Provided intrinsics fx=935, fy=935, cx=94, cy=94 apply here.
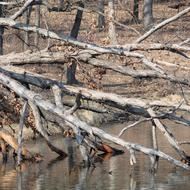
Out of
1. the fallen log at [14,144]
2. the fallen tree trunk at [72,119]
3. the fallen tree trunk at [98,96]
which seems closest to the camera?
the fallen tree trunk at [72,119]

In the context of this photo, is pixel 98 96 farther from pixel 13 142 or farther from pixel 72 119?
pixel 13 142

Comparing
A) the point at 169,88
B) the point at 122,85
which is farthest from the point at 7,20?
the point at 122,85

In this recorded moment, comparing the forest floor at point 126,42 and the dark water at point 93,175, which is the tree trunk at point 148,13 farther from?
the dark water at point 93,175

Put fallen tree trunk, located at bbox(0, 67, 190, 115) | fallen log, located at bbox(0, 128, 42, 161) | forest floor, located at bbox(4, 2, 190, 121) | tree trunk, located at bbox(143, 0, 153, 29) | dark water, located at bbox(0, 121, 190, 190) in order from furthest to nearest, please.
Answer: tree trunk, located at bbox(143, 0, 153, 29) < forest floor, located at bbox(4, 2, 190, 121) < fallen log, located at bbox(0, 128, 42, 161) < fallen tree trunk, located at bbox(0, 67, 190, 115) < dark water, located at bbox(0, 121, 190, 190)

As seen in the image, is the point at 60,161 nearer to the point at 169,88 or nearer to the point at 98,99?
the point at 98,99

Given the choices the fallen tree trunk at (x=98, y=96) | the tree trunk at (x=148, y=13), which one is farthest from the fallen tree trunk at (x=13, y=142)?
the tree trunk at (x=148, y=13)

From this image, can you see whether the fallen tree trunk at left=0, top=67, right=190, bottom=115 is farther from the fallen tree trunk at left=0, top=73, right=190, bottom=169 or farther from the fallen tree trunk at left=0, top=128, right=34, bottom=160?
the fallen tree trunk at left=0, top=128, right=34, bottom=160

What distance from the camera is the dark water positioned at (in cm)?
1855

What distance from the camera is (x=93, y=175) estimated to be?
783 inches

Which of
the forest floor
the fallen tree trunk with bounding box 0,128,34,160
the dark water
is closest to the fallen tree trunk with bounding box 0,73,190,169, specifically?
the dark water

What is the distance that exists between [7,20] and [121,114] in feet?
13.9

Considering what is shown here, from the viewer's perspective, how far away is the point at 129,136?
26.5 m

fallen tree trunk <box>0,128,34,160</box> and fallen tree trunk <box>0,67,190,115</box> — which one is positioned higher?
fallen tree trunk <box>0,67,190,115</box>

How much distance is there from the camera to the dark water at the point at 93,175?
18.5 meters
